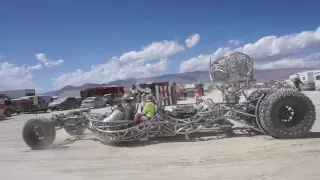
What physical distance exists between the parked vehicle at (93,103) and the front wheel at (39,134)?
2634cm

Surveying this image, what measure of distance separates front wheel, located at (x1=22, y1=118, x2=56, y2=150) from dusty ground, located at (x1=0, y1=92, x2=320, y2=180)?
28 cm

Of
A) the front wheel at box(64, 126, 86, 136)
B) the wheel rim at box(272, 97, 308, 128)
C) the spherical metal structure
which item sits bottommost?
the front wheel at box(64, 126, 86, 136)

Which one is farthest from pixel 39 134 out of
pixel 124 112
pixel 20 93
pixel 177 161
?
pixel 20 93

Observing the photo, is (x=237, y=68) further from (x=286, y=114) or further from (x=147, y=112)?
(x=147, y=112)

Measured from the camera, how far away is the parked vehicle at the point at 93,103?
37.8 meters

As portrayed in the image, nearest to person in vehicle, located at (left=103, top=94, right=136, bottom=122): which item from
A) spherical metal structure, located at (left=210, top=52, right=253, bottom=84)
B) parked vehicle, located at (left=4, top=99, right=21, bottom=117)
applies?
spherical metal structure, located at (left=210, top=52, right=253, bottom=84)

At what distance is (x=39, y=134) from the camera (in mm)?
10742

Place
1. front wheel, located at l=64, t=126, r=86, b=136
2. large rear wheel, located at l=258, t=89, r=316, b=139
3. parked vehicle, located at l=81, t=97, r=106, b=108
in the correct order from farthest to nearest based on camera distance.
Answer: parked vehicle, located at l=81, t=97, r=106, b=108
front wheel, located at l=64, t=126, r=86, b=136
large rear wheel, located at l=258, t=89, r=316, b=139

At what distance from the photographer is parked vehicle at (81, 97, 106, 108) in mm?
37781

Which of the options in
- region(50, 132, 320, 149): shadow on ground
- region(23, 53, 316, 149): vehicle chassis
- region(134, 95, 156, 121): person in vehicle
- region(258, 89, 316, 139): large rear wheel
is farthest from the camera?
region(134, 95, 156, 121): person in vehicle

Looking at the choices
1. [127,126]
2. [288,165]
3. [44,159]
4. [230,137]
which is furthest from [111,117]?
[288,165]

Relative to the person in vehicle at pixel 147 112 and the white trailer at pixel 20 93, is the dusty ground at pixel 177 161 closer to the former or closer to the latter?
the person in vehicle at pixel 147 112

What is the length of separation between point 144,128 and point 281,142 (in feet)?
11.6

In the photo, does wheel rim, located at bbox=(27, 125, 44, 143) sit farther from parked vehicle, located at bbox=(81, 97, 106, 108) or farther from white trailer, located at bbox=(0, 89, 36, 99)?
white trailer, located at bbox=(0, 89, 36, 99)
